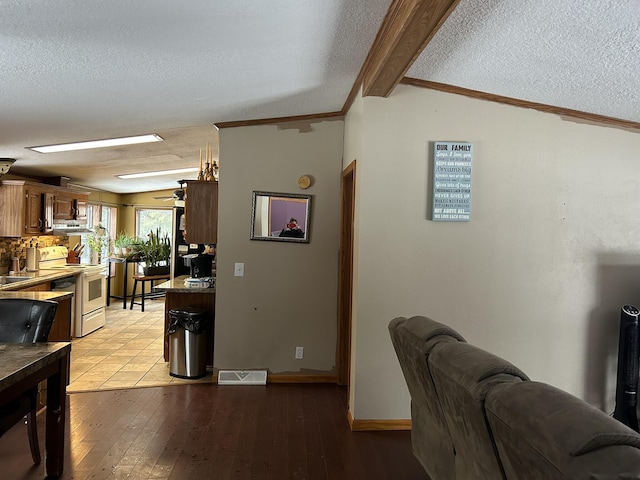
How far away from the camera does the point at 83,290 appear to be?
19.4 feet

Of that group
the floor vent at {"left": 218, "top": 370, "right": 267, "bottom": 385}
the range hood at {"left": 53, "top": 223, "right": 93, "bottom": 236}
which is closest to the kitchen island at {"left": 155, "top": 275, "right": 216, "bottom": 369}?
the floor vent at {"left": 218, "top": 370, "right": 267, "bottom": 385}

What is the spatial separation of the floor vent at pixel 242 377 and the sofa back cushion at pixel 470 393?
105 inches

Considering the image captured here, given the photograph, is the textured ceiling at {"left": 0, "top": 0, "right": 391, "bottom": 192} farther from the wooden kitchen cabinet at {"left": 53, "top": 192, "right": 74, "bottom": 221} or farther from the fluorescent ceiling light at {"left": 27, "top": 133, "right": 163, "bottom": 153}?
the wooden kitchen cabinet at {"left": 53, "top": 192, "right": 74, "bottom": 221}

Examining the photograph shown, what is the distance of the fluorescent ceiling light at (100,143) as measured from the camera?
4.49 meters

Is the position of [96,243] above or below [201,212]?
below

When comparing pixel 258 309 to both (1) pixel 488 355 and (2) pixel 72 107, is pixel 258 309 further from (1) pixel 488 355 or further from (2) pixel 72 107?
(1) pixel 488 355

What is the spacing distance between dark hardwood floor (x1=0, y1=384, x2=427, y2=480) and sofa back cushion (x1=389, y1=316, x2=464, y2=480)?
48 cm

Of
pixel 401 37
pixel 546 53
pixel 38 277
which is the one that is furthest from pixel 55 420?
pixel 546 53

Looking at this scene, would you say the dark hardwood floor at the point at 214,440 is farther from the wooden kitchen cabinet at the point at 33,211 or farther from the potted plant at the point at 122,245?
the potted plant at the point at 122,245

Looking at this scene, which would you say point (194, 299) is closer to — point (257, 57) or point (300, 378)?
point (300, 378)

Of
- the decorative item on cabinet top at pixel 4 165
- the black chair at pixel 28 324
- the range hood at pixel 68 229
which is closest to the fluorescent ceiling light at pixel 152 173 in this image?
the range hood at pixel 68 229

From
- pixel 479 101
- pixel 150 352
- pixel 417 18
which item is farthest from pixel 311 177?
pixel 150 352

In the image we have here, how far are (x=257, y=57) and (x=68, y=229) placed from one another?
4.77 m

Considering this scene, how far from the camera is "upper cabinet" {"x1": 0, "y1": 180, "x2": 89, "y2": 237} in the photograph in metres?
5.19
